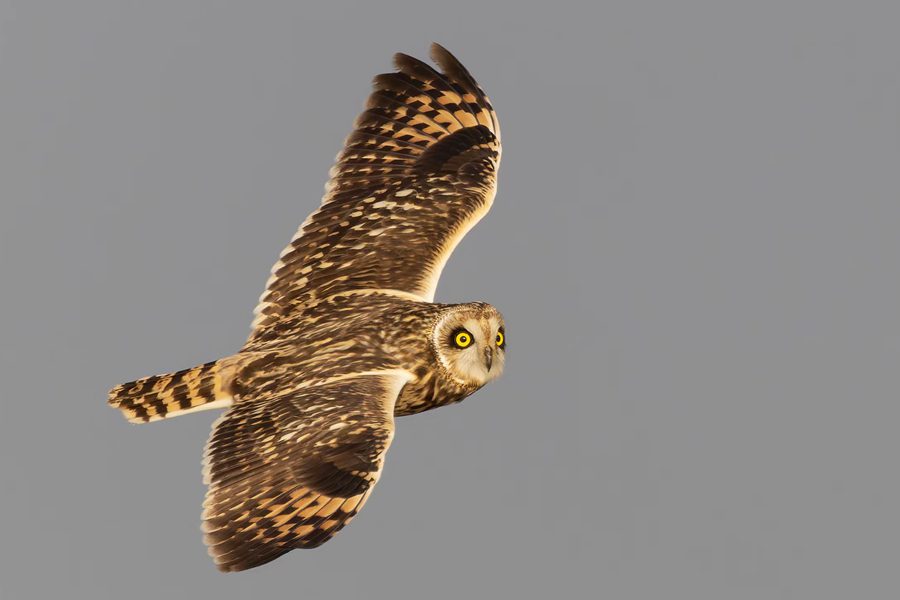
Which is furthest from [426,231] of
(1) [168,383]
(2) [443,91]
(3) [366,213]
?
(1) [168,383]

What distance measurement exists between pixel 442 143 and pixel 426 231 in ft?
3.56

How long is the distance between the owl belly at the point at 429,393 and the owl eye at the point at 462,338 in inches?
11.6

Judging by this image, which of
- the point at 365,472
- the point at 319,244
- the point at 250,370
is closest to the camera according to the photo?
the point at 365,472

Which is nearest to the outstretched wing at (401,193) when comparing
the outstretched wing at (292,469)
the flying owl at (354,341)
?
the flying owl at (354,341)

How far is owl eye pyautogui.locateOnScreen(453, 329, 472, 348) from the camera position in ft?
45.8

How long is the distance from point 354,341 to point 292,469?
61.5 inches

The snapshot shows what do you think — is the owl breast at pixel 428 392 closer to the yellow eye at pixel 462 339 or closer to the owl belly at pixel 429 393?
the owl belly at pixel 429 393

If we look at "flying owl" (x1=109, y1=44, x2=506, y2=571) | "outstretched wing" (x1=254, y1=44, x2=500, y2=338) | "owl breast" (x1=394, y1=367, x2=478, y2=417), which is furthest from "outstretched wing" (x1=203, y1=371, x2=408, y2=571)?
"outstretched wing" (x1=254, y1=44, x2=500, y2=338)

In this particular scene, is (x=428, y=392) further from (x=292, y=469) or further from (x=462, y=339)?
(x=292, y=469)

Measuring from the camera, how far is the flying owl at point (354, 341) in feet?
41.4

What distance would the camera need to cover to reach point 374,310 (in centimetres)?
1459

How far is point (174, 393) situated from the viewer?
13875mm

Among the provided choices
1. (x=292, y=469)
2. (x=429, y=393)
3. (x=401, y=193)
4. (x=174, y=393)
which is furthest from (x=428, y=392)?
(x=401, y=193)

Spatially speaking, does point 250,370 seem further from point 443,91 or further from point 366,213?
point 443,91
